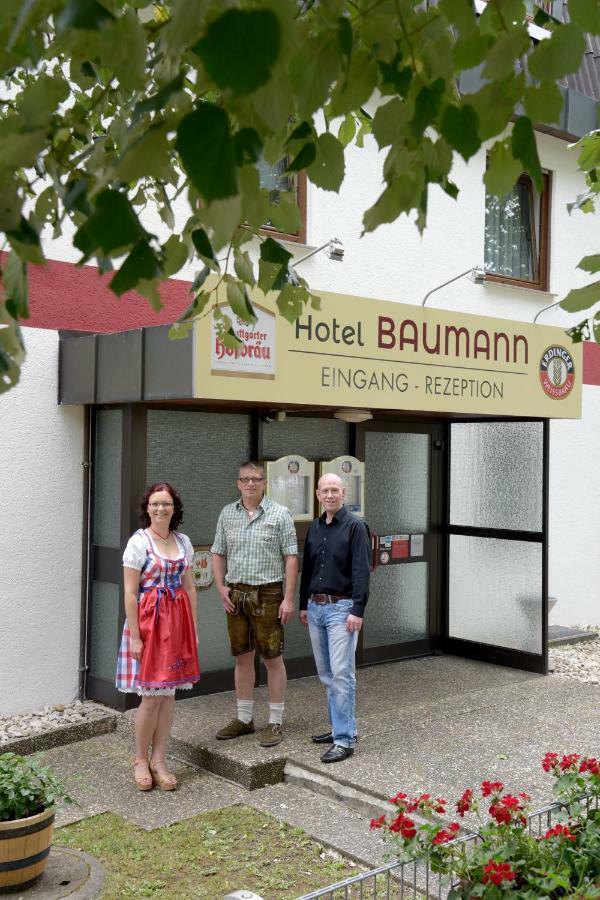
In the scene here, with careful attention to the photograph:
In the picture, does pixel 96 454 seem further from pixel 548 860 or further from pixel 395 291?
pixel 548 860

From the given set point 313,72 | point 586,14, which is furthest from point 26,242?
point 586,14

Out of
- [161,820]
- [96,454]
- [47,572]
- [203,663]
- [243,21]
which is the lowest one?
[161,820]

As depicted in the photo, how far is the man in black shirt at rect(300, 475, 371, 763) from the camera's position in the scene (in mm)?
6035

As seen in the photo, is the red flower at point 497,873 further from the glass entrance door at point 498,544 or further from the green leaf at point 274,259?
the glass entrance door at point 498,544

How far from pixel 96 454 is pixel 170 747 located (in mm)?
2260

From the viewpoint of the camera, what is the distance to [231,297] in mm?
3475

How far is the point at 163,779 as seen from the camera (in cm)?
578

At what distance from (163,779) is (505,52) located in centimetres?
490

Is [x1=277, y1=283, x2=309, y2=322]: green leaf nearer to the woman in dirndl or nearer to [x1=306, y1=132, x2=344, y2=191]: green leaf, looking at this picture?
[x1=306, y1=132, x2=344, y2=191]: green leaf

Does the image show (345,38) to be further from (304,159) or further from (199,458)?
(199,458)

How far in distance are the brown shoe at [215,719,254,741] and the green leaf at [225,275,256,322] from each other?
361 cm

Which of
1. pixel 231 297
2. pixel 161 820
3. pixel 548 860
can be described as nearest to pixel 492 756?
pixel 161 820

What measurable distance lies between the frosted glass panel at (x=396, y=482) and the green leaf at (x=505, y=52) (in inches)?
261

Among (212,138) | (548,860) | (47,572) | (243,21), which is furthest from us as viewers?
(47,572)
